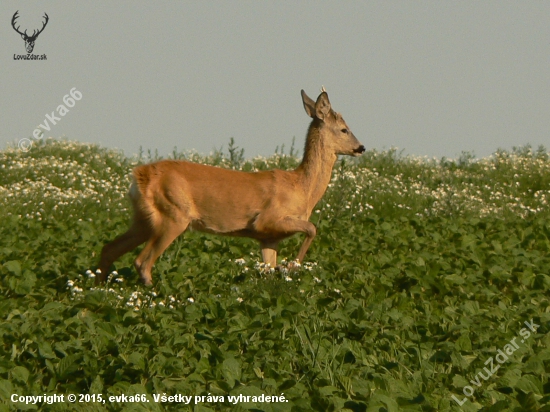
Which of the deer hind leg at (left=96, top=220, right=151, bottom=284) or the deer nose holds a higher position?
the deer nose

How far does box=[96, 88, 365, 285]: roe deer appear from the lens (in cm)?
905

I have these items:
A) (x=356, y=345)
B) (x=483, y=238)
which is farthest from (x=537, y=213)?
(x=356, y=345)

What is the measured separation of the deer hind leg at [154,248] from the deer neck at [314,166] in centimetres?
166

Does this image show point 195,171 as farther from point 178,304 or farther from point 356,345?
point 356,345

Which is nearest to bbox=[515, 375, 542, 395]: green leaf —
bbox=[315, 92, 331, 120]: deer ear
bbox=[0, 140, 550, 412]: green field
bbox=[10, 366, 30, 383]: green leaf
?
bbox=[0, 140, 550, 412]: green field

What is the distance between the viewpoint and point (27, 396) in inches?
219

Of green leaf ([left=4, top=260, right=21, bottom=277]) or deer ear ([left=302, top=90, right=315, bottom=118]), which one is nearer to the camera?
green leaf ([left=4, top=260, right=21, bottom=277])

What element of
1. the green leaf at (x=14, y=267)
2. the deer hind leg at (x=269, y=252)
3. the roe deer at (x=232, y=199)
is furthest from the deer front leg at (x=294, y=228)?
the green leaf at (x=14, y=267)

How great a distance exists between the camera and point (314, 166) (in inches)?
399

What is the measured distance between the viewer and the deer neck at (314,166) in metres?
10.1

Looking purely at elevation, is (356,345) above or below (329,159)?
below

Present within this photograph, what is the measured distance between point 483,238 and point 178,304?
17.3 feet

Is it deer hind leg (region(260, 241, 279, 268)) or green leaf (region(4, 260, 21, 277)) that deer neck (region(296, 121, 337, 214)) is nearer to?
deer hind leg (region(260, 241, 279, 268))

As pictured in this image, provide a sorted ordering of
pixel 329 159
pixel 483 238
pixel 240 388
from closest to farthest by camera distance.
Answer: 1. pixel 240 388
2. pixel 329 159
3. pixel 483 238
